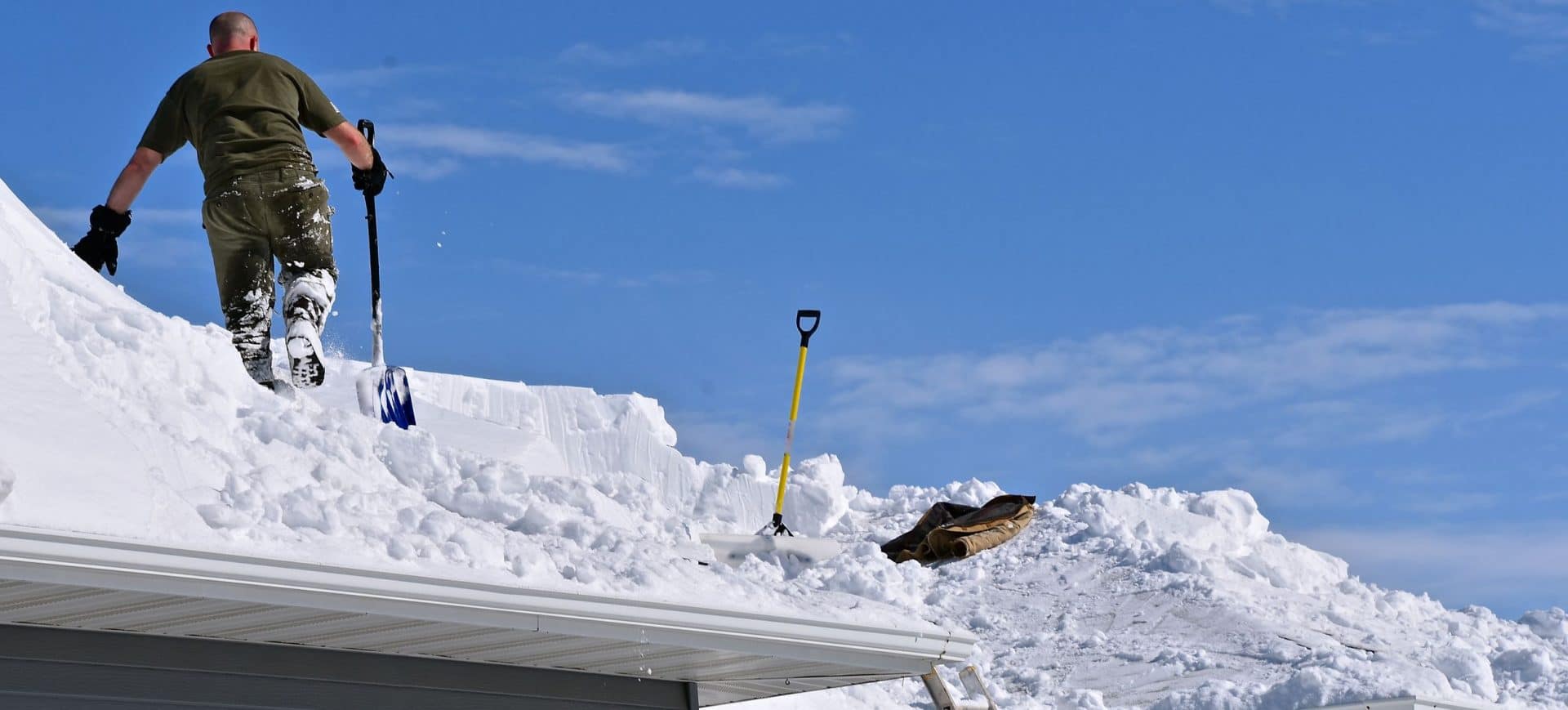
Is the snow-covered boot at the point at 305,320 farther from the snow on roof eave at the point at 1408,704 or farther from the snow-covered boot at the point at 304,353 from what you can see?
the snow on roof eave at the point at 1408,704

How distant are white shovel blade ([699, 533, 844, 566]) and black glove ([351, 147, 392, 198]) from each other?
3991 millimetres

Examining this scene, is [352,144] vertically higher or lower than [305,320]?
higher

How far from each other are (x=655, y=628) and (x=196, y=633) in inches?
49.8

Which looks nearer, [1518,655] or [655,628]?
[655,628]

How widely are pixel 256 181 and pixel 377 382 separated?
184cm

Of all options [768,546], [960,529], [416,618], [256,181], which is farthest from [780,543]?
[416,618]

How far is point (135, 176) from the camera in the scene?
27.4 feet

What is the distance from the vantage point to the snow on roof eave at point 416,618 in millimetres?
3889

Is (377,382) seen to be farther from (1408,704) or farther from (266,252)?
(1408,704)

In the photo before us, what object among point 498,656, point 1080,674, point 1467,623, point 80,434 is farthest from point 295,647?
point 1467,623

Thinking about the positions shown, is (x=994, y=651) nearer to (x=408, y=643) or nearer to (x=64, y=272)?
(x=64, y=272)

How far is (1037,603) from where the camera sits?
42.8 feet

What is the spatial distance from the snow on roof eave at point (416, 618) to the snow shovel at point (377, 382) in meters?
4.72

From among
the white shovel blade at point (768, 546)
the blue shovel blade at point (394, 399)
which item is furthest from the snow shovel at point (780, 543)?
the blue shovel blade at point (394, 399)
